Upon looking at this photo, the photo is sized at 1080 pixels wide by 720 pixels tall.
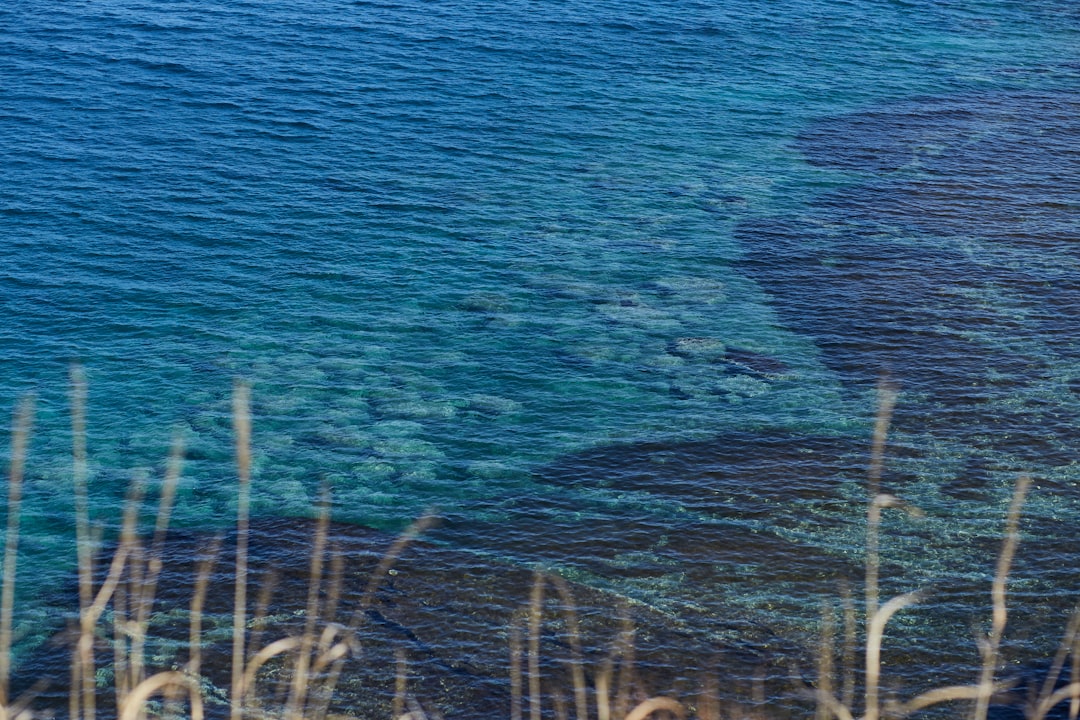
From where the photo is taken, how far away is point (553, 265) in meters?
54.2

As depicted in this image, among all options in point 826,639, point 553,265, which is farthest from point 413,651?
point 553,265

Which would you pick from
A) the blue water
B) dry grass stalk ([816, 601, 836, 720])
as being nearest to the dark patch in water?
the blue water

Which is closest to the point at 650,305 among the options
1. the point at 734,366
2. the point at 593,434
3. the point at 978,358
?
the point at 734,366

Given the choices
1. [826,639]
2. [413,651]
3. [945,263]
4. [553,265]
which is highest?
[553,265]

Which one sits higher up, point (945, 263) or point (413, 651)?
point (945, 263)

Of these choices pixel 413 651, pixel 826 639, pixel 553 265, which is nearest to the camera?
pixel 826 639

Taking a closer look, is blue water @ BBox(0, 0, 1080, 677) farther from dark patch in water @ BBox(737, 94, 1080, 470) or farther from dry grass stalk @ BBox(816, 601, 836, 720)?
dry grass stalk @ BBox(816, 601, 836, 720)

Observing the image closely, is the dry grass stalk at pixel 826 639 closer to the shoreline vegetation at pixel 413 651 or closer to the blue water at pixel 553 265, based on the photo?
the shoreline vegetation at pixel 413 651

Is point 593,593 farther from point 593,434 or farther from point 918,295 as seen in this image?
point 918,295

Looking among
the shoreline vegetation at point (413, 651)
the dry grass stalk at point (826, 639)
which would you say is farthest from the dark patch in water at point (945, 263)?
the dry grass stalk at point (826, 639)

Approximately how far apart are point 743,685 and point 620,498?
9363mm

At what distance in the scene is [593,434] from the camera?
1666 inches

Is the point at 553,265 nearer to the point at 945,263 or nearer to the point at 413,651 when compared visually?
the point at 945,263

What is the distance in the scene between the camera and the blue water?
1545 inches
